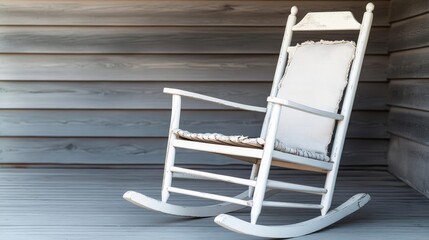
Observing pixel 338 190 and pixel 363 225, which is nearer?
pixel 363 225

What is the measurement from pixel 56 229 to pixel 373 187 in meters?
1.89

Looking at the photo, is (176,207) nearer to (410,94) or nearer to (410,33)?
(410,94)

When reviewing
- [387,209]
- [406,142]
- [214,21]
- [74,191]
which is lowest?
[74,191]

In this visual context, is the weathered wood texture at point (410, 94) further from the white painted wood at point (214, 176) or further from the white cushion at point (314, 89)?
the white painted wood at point (214, 176)

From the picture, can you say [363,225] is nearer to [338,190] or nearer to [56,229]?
[338,190]

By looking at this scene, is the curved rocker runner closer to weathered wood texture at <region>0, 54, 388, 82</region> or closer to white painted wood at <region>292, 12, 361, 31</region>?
white painted wood at <region>292, 12, 361, 31</region>

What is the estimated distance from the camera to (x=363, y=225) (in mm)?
2840

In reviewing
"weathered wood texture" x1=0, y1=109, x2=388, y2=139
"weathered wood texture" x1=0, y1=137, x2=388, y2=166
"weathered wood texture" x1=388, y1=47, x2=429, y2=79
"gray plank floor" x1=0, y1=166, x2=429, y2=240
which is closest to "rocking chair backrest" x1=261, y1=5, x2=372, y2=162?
"gray plank floor" x1=0, y1=166, x2=429, y2=240

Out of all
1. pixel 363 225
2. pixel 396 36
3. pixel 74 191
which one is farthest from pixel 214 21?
pixel 363 225

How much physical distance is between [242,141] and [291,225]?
0.42 metres

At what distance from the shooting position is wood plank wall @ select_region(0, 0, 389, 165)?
13.1 ft

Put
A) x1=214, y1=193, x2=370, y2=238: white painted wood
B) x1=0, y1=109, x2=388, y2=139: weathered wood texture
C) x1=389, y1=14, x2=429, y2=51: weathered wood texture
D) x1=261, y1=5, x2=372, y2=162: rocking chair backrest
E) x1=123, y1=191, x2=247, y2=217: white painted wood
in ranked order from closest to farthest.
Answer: x1=214, y1=193, x2=370, y2=238: white painted wood → x1=123, y1=191, x2=247, y2=217: white painted wood → x1=261, y1=5, x2=372, y2=162: rocking chair backrest → x1=389, y1=14, x2=429, y2=51: weathered wood texture → x1=0, y1=109, x2=388, y2=139: weathered wood texture

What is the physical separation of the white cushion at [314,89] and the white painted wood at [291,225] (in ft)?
0.89

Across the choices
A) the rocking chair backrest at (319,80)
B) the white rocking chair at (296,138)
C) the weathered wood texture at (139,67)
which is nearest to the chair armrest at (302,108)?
the white rocking chair at (296,138)
